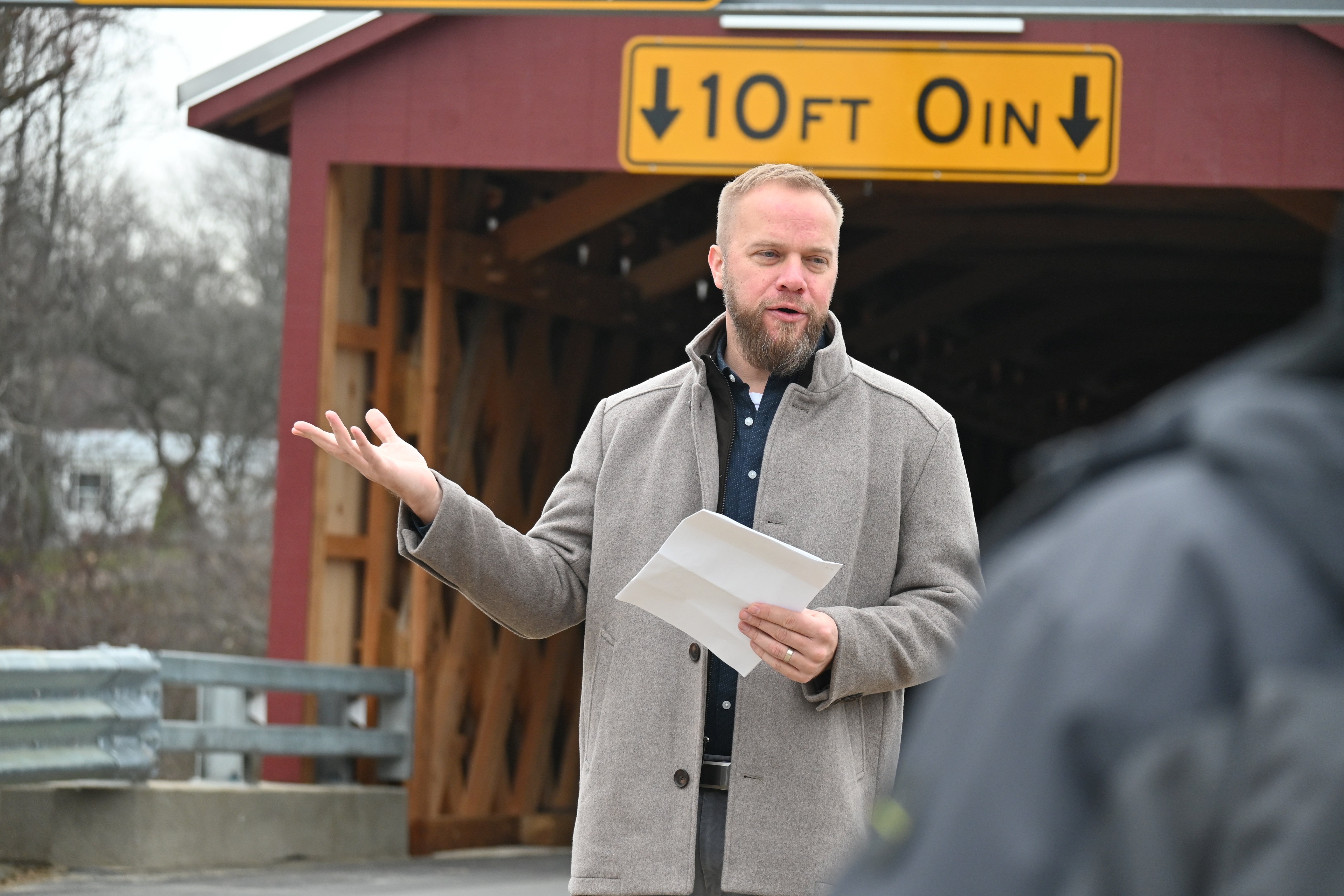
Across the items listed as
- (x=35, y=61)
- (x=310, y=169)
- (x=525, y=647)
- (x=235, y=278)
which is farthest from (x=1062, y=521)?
(x=235, y=278)

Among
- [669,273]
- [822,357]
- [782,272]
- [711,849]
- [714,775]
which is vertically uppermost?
[669,273]

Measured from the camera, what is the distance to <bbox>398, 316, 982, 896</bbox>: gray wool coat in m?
3.03

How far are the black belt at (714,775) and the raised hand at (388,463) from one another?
0.64 m

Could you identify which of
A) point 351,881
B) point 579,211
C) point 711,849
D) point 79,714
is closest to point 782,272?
point 711,849

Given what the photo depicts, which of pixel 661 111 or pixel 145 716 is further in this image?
pixel 661 111

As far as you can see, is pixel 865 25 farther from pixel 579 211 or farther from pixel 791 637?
pixel 791 637

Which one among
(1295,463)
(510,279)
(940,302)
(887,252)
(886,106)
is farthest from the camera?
(940,302)

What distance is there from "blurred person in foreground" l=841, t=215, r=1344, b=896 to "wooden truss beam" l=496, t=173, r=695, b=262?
8.08 m

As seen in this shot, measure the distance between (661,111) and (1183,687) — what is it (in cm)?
740

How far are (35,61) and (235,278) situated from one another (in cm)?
1679

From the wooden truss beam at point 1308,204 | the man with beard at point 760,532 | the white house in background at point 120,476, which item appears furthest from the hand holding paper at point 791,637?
the white house in background at point 120,476

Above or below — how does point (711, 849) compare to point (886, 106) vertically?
below

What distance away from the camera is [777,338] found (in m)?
3.24

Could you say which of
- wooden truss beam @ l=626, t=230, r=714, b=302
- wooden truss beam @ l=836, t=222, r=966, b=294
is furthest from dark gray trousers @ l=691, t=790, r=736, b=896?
wooden truss beam @ l=836, t=222, r=966, b=294
